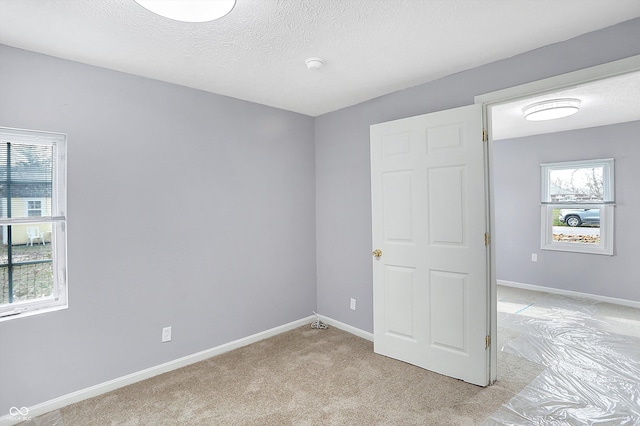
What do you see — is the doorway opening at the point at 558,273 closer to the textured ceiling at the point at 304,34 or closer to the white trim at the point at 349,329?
the textured ceiling at the point at 304,34

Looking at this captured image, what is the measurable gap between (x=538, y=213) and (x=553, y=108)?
2.37 metres

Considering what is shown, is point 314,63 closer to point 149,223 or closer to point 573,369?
Result: point 149,223

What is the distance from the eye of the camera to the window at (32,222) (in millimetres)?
2168

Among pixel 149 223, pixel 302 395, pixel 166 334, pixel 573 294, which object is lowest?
pixel 302 395

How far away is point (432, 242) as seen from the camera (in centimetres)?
267

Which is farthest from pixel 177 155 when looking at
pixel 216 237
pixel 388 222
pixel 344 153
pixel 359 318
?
pixel 359 318

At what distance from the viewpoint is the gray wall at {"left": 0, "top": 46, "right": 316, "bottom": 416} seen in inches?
86.7

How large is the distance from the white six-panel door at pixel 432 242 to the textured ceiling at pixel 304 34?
1.61 feet

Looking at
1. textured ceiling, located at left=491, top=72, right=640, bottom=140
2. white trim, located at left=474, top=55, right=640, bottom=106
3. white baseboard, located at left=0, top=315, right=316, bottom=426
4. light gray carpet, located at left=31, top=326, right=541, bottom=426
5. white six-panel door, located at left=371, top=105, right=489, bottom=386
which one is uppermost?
textured ceiling, located at left=491, top=72, right=640, bottom=140

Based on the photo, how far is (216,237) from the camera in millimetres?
3076

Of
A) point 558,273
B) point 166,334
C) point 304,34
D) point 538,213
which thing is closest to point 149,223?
point 166,334

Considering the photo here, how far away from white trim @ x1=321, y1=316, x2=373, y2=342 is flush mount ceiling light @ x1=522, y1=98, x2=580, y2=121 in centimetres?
303

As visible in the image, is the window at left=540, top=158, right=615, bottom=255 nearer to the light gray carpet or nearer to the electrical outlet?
the light gray carpet

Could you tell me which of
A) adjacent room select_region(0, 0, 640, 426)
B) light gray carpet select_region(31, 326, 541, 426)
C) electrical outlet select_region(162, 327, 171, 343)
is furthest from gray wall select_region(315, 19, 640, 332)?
electrical outlet select_region(162, 327, 171, 343)
